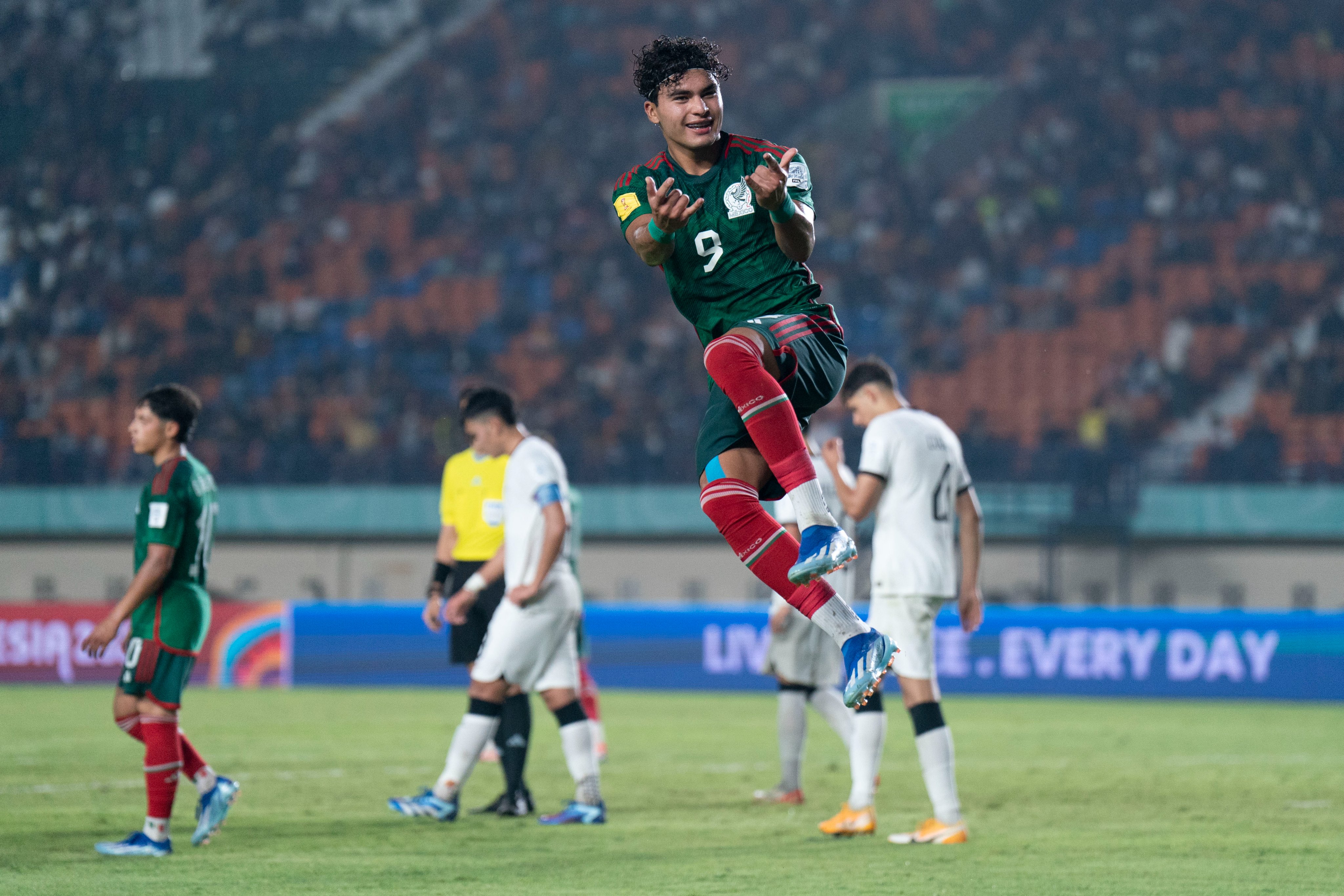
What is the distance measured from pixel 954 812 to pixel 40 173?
2151 cm

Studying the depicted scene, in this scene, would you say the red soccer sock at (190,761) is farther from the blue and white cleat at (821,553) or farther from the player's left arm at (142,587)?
the blue and white cleat at (821,553)

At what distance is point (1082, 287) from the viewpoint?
22.3m

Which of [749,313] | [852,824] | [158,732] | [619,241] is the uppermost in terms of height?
[619,241]

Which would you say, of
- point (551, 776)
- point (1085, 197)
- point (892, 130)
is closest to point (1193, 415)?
point (1085, 197)

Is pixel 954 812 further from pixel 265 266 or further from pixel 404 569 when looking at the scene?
pixel 265 266

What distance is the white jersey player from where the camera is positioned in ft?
28.5

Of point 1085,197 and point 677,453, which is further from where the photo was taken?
point 1085,197

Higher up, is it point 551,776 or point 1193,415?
point 1193,415

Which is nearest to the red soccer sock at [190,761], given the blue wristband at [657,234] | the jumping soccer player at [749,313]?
the jumping soccer player at [749,313]

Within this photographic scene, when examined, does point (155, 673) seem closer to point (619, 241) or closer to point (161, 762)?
point (161, 762)

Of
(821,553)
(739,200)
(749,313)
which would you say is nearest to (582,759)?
(749,313)

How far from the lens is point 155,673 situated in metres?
6.81

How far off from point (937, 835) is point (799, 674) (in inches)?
75.3

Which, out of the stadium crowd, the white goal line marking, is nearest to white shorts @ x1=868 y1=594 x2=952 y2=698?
the white goal line marking
